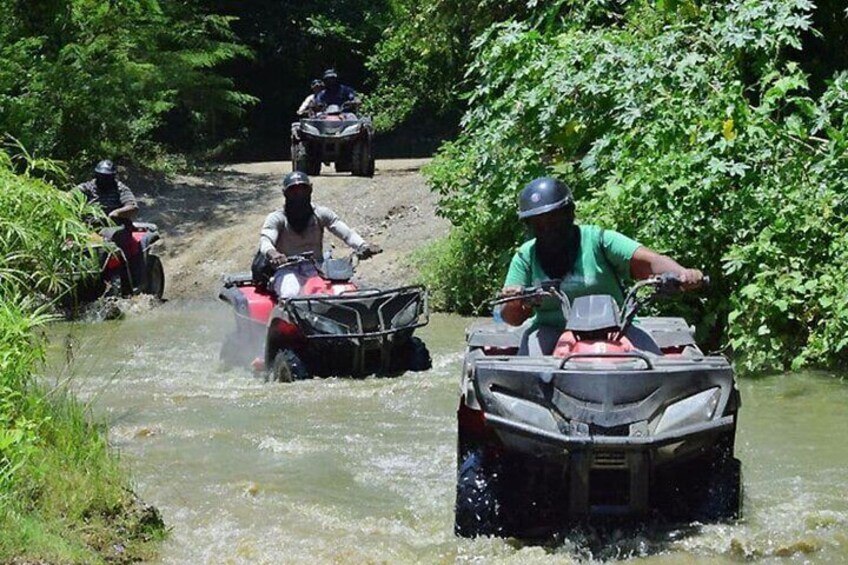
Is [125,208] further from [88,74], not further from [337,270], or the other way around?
[88,74]

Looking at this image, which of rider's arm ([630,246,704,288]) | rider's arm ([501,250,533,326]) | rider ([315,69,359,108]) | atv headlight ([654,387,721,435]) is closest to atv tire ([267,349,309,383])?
rider's arm ([501,250,533,326])

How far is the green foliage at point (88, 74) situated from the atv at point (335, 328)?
9241 millimetres

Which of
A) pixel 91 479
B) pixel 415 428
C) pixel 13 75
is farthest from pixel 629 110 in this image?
pixel 13 75

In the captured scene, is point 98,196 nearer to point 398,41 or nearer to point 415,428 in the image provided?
point 415,428

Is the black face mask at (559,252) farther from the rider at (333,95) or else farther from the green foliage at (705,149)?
the rider at (333,95)

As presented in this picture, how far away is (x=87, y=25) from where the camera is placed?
2278 centimetres

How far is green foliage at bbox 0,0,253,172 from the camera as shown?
21.0 metres

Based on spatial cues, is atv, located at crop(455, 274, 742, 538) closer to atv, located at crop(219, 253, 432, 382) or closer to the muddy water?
the muddy water

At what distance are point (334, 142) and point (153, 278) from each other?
647 centimetres

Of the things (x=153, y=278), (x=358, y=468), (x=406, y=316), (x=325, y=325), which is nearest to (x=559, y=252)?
(x=358, y=468)

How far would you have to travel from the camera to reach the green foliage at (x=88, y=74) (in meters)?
21.0

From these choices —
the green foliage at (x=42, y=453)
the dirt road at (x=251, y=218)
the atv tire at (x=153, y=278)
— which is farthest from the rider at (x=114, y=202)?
the green foliage at (x=42, y=453)

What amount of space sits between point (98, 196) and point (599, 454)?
33.7 feet

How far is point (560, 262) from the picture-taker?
7.09 metres
